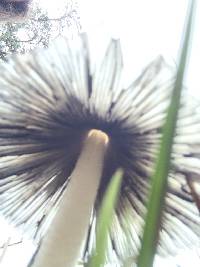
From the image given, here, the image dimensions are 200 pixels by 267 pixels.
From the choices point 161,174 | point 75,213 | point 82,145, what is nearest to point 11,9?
point 82,145

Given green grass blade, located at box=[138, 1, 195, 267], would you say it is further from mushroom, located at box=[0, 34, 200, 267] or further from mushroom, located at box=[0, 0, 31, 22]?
mushroom, located at box=[0, 0, 31, 22]

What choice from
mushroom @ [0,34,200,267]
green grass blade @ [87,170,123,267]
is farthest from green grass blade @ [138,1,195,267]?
mushroom @ [0,34,200,267]

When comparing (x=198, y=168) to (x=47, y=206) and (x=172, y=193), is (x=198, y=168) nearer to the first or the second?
(x=172, y=193)

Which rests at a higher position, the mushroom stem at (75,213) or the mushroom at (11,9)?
the mushroom at (11,9)

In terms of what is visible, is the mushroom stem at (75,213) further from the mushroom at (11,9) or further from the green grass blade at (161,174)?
the mushroom at (11,9)

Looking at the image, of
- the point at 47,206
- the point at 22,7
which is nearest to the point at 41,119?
the point at 47,206

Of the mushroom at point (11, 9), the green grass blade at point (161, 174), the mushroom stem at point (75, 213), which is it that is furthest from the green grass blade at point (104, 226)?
the mushroom at point (11, 9)

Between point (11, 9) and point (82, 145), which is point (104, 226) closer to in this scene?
point (82, 145)

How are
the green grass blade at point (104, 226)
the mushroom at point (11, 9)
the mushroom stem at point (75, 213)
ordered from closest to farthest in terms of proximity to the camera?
the green grass blade at point (104, 226) < the mushroom stem at point (75, 213) < the mushroom at point (11, 9)
